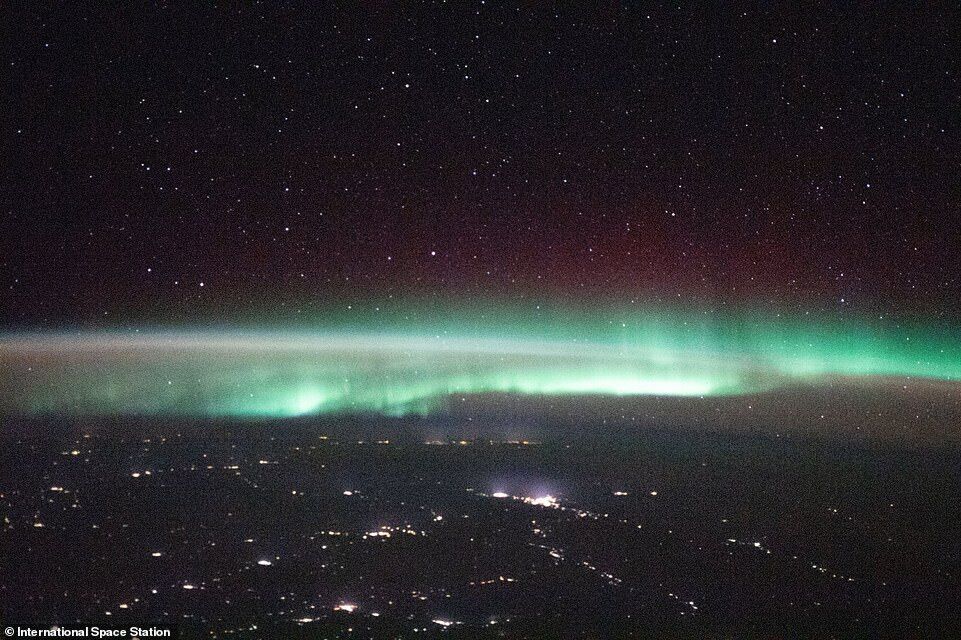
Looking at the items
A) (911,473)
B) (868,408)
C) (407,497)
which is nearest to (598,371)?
(868,408)

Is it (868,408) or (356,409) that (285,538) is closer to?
(356,409)

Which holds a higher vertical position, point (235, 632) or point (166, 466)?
point (166, 466)

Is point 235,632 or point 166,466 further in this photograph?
point 166,466

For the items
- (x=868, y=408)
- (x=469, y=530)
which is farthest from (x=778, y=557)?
(x=868, y=408)

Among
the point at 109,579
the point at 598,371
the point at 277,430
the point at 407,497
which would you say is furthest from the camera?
the point at 598,371

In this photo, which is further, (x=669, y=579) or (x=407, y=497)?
(x=407, y=497)

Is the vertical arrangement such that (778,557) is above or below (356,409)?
below

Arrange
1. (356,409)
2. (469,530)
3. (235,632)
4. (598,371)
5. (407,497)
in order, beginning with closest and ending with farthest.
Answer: (235,632), (469,530), (407,497), (356,409), (598,371)

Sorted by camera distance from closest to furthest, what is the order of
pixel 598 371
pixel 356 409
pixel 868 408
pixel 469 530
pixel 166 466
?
pixel 469 530, pixel 166 466, pixel 356 409, pixel 868 408, pixel 598 371

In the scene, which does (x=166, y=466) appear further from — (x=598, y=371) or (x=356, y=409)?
(x=598, y=371)
